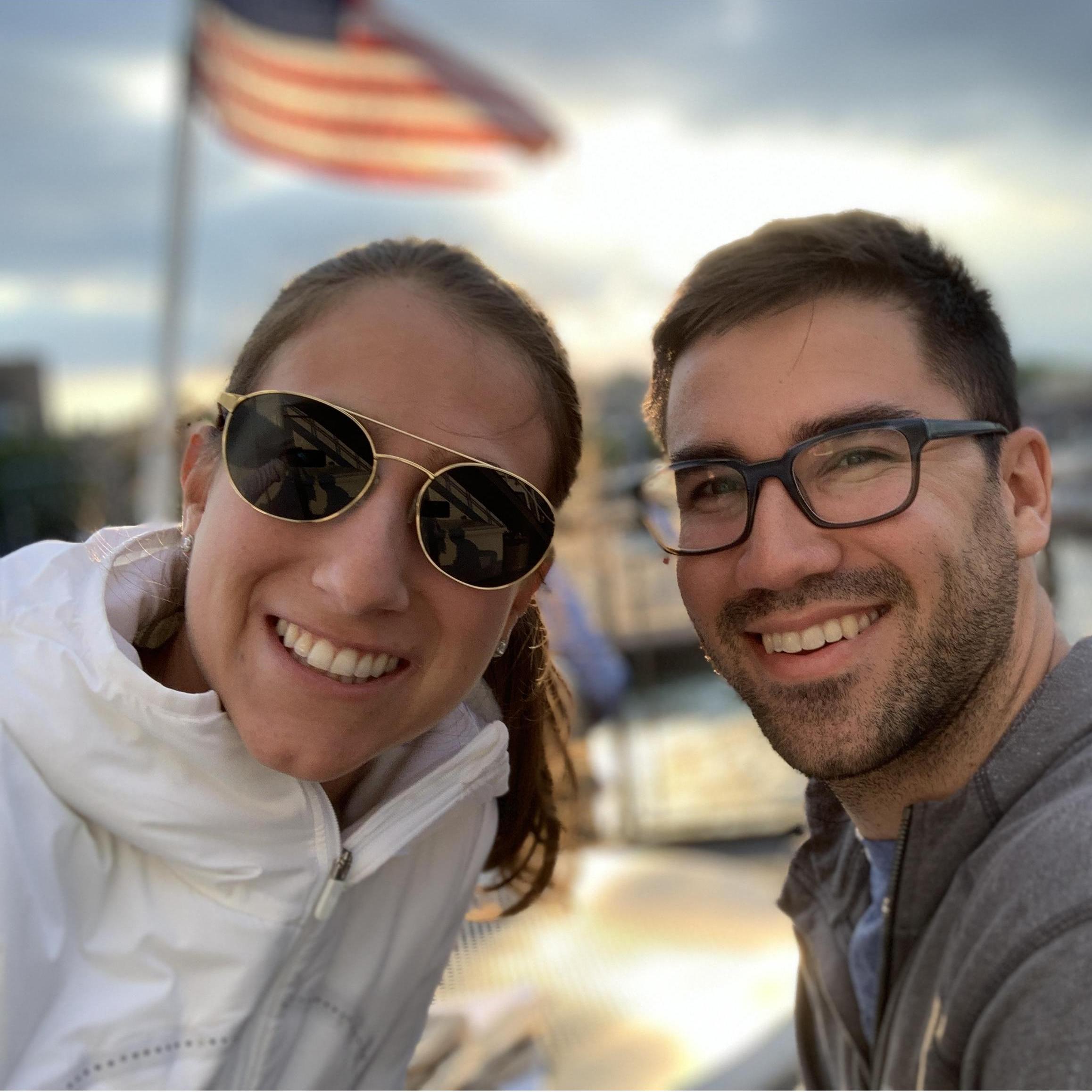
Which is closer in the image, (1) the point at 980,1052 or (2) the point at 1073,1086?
(2) the point at 1073,1086

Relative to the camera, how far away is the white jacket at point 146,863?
1365mm

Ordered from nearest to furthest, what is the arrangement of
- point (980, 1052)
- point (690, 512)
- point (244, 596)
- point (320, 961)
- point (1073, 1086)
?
point (1073, 1086), point (980, 1052), point (244, 596), point (320, 961), point (690, 512)

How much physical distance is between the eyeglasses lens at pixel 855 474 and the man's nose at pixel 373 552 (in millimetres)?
682

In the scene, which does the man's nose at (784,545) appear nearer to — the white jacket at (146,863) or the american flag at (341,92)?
the white jacket at (146,863)

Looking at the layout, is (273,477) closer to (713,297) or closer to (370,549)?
(370,549)

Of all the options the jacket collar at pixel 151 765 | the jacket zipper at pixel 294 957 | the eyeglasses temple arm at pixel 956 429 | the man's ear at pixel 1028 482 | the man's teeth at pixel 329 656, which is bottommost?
the jacket zipper at pixel 294 957

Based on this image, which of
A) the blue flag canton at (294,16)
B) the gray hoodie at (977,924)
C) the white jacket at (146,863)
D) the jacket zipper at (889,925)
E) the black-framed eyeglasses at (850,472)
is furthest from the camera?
the blue flag canton at (294,16)

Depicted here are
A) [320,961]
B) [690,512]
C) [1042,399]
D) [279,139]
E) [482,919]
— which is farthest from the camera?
[1042,399]

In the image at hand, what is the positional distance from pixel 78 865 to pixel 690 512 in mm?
1174

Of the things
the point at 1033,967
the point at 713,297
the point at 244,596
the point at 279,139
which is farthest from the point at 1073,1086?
the point at 279,139

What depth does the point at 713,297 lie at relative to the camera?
1891mm

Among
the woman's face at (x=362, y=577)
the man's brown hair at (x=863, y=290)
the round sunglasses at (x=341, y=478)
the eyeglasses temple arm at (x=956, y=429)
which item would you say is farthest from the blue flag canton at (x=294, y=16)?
the eyeglasses temple arm at (x=956, y=429)

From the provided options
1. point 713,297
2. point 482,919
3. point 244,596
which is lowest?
point 482,919

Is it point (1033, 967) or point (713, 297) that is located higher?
point (713, 297)
